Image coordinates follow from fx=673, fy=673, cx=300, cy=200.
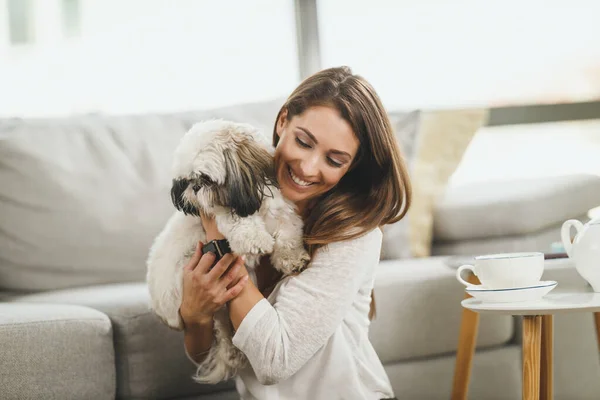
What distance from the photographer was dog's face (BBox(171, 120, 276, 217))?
4.66ft

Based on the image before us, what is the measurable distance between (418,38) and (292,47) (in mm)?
682

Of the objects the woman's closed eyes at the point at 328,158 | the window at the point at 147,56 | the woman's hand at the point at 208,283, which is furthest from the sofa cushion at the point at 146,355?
the window at the point at 147,56

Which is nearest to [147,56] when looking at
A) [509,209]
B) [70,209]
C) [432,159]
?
[70,209]

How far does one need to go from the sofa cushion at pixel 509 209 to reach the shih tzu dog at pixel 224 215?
3.99 feet

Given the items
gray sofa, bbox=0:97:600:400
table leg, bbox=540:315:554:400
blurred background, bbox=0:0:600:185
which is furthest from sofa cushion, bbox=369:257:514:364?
blurred background, bbox=0:0:600:185

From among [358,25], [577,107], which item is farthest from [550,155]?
[358,25]

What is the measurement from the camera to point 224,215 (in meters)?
1.48

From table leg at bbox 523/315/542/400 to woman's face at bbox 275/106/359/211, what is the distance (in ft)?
1.73

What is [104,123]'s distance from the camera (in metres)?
2.47

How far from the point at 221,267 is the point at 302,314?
0.21 metres

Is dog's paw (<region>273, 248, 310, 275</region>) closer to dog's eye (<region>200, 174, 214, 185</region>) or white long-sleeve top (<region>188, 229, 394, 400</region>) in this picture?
white long-sleeve top (<region>188, 229, 394, 400</region>)

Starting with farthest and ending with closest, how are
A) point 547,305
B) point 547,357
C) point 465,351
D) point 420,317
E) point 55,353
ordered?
point 420,317 → point 465,351 → point 547,357 → point 55,353 → point 547,305

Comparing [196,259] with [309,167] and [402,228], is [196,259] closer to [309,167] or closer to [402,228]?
[309,167]

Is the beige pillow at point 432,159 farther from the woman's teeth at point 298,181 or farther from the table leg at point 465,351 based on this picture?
the woman's teeth at point 298,181
